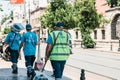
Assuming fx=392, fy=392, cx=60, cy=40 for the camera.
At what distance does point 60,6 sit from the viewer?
207ft

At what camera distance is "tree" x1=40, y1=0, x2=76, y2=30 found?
192ft

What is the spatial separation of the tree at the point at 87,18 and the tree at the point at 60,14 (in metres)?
13.5

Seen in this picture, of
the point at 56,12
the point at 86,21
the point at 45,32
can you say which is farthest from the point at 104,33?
the point at 45,32

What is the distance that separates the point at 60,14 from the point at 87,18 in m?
18.8

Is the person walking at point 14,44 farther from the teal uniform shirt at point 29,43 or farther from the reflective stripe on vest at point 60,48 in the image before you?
the reflective stripe on vest at point 60,48

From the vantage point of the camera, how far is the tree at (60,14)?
192 ft

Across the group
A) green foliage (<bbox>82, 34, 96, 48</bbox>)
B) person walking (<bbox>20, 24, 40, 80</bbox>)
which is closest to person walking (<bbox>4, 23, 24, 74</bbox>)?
person walking (<bbox>20, 24, 40, 80</bbox>)

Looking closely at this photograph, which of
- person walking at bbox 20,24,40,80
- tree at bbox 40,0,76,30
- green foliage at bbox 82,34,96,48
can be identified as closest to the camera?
person walking at bbox 20,24,40,80

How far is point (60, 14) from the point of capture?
6197 cm

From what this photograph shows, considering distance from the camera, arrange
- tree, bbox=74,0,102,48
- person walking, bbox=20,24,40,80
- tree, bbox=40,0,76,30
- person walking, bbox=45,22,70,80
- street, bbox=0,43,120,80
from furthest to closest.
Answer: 1. tree, bbox=40,0,76,30
2. tree, bbox=74,0,102,48
3. street, bbox=0,43,120,80
4. person walking, bbox=20,24,40,80
5. person walking, bbox=45,22,70,80

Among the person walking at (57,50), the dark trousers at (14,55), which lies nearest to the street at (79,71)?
the dark trousers at (14,55)

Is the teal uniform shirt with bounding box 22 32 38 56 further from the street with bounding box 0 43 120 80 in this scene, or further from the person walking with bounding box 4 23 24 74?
the person walking with bounding box 4 23 24 74

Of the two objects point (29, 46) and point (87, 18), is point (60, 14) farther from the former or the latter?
point (29, 46)

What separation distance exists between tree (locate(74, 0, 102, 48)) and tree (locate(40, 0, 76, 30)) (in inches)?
531
